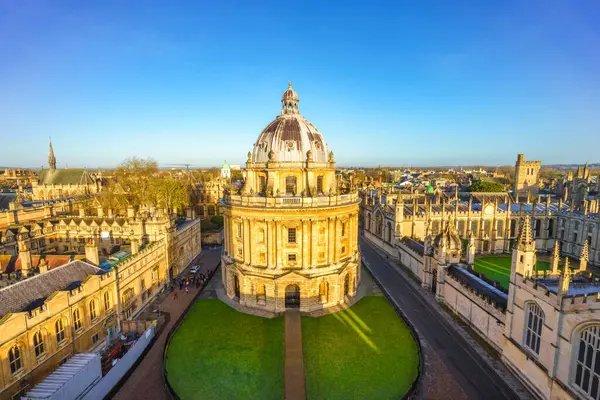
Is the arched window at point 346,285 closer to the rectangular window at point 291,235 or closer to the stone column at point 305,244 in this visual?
the stone column at point 305,244

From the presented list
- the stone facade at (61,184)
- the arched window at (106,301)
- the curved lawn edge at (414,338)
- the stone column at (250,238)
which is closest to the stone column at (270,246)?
the stone column at (250,238)

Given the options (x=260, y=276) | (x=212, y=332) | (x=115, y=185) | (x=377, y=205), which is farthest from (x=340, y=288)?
(x=115, y=185)

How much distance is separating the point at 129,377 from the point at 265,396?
10245 millimetres

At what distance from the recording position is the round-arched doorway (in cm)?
3369

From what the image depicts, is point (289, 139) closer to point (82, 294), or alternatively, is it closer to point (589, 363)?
point (82, 294)

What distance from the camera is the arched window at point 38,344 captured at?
→ 2017cm

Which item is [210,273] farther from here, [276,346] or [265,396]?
[265,396]

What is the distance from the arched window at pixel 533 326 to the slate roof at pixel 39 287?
3302cm

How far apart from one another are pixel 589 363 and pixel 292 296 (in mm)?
23367

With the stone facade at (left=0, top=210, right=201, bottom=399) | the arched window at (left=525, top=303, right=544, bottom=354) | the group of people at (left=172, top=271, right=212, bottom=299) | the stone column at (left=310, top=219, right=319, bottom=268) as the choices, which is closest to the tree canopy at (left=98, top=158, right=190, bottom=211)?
the stone facade at (left=0, top=210, right=201, bottom=399)

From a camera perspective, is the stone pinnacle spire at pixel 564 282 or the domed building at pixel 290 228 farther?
the domed building at pixel 290 228

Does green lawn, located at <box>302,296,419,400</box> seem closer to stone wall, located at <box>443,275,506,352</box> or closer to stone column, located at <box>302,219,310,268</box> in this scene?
stone column, located at <box>302,219,310,268</box>

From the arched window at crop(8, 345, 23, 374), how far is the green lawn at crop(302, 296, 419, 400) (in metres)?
17.7

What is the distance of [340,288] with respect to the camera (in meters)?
34.6
